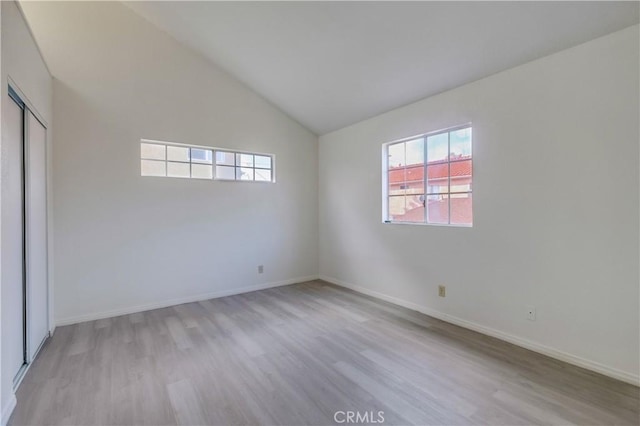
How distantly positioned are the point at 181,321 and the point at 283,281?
180 centimetres

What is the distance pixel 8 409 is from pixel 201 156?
308 cm

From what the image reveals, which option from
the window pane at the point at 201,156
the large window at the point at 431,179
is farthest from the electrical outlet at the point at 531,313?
the window pane at the point at 201,156

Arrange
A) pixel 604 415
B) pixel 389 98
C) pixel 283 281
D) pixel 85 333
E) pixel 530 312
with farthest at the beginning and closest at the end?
pixel 283 281
pixel 389 98
pixel 85 333
pixel 530 312
pixel 604 415

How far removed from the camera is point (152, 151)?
3.76 meters

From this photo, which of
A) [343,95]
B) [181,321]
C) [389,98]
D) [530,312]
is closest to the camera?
[530,312]

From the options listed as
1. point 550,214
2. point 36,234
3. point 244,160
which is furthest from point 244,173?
point 550,214

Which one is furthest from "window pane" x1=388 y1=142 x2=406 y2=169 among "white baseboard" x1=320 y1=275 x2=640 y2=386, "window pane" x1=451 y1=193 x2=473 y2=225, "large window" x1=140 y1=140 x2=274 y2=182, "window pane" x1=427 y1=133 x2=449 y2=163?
"large window" x1=140 y1=140 x2=274 y2=182

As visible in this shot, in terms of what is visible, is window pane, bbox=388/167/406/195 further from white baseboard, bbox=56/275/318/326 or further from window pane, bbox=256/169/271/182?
white baseboard, bbox=56/275/318/326

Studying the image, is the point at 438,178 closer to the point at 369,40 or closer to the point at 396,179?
the point at 396,179

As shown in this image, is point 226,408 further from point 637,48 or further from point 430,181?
point 637,48

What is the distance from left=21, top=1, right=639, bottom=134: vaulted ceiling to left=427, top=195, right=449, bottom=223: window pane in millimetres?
1177

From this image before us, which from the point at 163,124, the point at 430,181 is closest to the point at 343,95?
the point at 430,181

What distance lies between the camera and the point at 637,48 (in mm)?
2018

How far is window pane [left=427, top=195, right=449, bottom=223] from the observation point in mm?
3287
